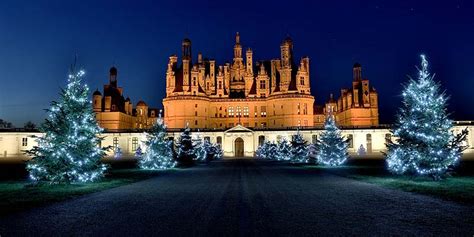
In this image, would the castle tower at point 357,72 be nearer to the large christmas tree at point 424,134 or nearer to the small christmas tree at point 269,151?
the small christmas tree at point 269,151

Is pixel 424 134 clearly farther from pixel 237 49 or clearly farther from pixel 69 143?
pixel 237 49

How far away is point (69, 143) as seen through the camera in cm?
2144

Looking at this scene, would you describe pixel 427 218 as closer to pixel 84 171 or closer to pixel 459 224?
pixel 459 224

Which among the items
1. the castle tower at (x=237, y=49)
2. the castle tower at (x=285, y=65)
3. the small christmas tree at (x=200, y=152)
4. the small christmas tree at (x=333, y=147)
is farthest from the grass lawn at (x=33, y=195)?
the castle tower at (x=237, y=49)

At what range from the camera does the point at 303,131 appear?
8481cm

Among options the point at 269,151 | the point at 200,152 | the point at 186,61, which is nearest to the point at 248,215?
the point at 200,152

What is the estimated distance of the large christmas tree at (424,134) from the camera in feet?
70.6

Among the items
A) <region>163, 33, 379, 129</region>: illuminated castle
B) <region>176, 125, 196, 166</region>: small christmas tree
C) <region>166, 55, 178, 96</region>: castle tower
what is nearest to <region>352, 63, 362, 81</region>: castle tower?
<region>163, 33, 379, 129</region>: illuminated castle

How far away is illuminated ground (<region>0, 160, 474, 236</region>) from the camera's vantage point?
30.0 feet

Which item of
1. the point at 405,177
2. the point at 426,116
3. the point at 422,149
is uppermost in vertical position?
the point at 426,116

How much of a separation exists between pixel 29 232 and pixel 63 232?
753mm

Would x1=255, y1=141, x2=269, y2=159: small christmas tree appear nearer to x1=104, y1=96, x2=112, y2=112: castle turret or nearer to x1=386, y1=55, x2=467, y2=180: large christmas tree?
x1=104, y1=96, x2=112, y2=112: castle turret

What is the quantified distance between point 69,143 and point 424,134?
18729 mm

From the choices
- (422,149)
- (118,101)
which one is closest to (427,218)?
(422,149)
